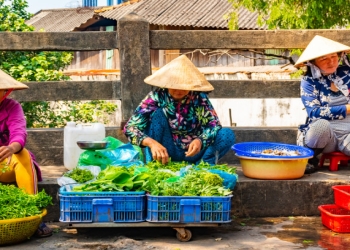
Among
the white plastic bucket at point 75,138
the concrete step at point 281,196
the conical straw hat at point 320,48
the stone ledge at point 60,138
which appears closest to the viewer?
the concrete step at point 281,196

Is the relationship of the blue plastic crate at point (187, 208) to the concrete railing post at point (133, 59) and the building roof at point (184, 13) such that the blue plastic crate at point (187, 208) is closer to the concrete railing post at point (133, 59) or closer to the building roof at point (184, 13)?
the concrete railing post at point (133, 59)

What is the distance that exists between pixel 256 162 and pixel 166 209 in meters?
1.20

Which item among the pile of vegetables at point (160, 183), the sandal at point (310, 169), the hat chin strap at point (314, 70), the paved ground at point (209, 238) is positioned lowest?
the paved ground at point (209, 238)

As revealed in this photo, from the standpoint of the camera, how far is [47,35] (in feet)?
22.0

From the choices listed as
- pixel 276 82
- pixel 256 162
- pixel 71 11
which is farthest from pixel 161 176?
pixel 71 11

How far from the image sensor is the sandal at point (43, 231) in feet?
16.9

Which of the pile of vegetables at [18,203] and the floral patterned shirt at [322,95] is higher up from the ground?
the floral patterned shirt at [322,95]

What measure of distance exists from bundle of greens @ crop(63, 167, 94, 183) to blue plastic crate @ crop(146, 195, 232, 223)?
2.10 ft

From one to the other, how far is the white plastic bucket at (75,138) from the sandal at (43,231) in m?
1.35

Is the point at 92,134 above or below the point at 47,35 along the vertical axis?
below

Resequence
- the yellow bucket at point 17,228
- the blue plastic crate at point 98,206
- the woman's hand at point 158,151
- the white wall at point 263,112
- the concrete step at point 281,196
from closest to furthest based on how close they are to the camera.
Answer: the yellow bucket at point 17,228 < the blue plastic crate at point 98,206 < the woman's hand at point 158,151 < the concrete step at point 281,196 < the white wall at point 263,112

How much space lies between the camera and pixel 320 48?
6.20m

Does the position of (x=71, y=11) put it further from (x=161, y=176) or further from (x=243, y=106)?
(x=161, y=176)

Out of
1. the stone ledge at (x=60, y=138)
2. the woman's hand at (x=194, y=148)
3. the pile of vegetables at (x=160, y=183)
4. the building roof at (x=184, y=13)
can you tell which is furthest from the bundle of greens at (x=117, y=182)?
the building roof at (x=184, y=13)
